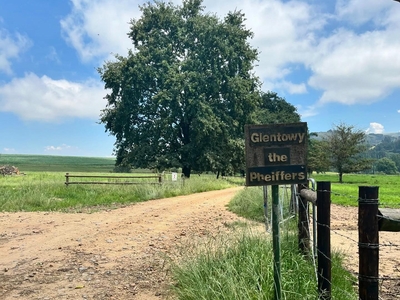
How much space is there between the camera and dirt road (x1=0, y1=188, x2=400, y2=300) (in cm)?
479

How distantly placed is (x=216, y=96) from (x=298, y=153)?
2924 cm

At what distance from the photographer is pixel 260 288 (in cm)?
328

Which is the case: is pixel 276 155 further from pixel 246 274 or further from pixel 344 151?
pixel 344 151

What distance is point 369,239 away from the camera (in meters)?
2.83

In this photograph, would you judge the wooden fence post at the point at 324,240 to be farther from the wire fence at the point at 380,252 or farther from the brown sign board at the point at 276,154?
the brown sign board at the point at 276,154

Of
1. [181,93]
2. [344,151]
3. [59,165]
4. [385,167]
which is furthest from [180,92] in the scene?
[385,167]

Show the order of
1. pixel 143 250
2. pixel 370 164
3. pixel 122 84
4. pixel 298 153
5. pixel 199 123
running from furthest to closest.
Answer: pixel 370 164 → pixel 122 84 → pixel 199 123 → pixel 143 250 → pixel 298 153

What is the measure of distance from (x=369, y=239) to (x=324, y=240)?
2.20ft

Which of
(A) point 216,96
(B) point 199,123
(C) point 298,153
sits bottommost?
(C) point 298,153

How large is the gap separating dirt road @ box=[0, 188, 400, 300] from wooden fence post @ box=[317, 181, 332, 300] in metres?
1.92

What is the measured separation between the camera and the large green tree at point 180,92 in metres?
29.5

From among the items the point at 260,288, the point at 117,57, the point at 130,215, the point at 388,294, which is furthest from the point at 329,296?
the point at 117,57

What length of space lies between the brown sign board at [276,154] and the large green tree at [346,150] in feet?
129

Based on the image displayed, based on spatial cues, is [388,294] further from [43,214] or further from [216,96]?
[216,96]
